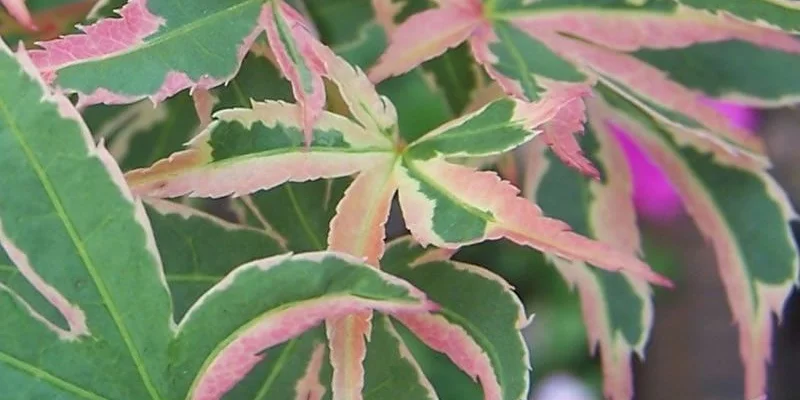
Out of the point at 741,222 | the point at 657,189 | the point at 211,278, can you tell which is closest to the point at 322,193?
the point at 211,278

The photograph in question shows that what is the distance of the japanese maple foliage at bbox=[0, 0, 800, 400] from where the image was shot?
0.95 ft

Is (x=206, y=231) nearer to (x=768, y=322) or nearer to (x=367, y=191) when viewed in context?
(x=367, y=191)

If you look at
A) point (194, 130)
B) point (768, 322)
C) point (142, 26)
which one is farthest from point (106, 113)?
point (768, 322)

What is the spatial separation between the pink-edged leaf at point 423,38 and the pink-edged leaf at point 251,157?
0.07 metres

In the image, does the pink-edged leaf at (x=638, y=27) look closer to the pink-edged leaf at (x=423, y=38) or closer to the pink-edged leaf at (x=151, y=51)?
the pink-edged leaf at (x=423, y=38)

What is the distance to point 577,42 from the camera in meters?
0.43

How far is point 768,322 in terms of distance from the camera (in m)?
0.48

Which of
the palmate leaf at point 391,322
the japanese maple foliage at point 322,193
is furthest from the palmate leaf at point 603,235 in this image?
the palmate leaf at point 391,322

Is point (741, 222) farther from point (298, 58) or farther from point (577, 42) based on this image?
point (298, 58)

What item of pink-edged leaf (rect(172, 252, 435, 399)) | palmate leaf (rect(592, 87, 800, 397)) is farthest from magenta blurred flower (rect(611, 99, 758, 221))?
pink-edged leaf (rect(172, 252, 435, 399))

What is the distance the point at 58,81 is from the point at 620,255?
0.59 feet

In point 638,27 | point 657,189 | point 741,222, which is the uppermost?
point 638,27

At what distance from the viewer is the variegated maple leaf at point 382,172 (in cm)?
31

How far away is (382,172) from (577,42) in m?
0.13
